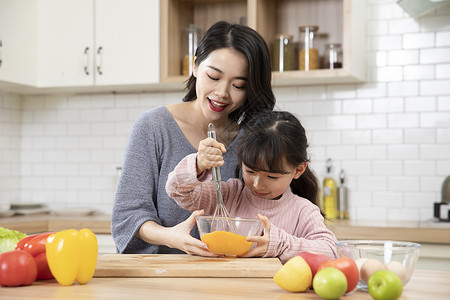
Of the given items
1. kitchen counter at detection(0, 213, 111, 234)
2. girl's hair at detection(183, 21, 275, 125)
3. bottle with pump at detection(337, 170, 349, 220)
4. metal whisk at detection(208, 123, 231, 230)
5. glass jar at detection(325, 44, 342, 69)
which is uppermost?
glass jar at detection(325, 44, 342, 69)

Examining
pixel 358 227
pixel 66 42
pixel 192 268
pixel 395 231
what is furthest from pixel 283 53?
pixel 192 268

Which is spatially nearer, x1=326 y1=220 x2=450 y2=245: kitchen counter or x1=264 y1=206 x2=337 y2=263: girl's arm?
x1=264 y1=206 x2=337 y2=263: girl's arm

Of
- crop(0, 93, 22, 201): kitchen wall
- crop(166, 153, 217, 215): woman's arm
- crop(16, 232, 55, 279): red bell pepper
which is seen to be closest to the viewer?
crop(16, 232, 55, 279): red bell pepper

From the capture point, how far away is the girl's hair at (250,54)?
2004 mm

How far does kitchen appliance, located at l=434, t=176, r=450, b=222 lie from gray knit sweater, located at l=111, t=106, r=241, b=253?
162 cm

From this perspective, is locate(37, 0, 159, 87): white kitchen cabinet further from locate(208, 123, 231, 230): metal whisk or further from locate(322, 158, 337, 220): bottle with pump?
locate(208, 123, 231, 230): metal whisk

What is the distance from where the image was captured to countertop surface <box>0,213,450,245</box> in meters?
Result: 2.99

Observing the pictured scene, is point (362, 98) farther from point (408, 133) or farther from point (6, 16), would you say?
point (6, 16)

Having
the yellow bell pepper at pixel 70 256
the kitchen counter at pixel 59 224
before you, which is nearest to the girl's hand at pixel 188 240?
the yellow bell pepper at pixel 70 256

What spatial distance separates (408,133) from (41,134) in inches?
101

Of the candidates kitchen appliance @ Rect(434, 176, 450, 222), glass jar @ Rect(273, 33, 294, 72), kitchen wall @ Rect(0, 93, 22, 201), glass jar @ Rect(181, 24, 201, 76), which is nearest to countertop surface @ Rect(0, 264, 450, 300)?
kitchen appliance @ Rect(434, 176, 450, 222)

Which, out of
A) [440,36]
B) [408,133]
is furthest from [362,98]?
[440,36]

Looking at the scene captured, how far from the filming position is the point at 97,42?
3840 millimetres

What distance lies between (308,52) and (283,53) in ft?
0.49
